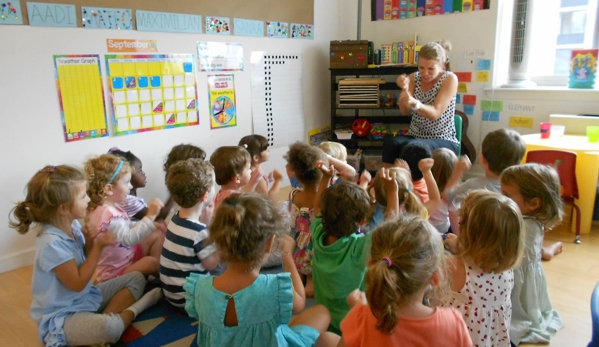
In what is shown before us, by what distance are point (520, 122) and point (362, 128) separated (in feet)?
4.56

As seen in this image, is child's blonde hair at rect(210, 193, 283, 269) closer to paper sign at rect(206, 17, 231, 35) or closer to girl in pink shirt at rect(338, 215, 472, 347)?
girl in pink shirt at rect(338, 215, 472, 347)

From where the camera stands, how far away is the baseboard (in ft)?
8.78

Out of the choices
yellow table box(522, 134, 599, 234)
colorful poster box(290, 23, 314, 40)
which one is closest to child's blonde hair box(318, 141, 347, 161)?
yellow table box(522, 134, 599, 234)

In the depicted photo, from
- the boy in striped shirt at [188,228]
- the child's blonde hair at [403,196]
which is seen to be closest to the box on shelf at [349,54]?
the child's blonde hair at [403,196]

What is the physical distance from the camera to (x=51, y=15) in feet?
8.75

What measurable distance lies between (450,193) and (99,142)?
7.30ft

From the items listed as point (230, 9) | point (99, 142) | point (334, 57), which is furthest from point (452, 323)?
point (334, 57)

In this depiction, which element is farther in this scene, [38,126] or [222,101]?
[222,101]

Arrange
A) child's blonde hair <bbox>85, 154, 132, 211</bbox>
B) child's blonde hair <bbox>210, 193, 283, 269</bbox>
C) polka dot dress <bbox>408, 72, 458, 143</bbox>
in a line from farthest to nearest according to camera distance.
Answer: polka dot dress <bbox>408, 72, 458, 143</bbox> → child's blonde hair <bbox>85, 154, 132, 211</bbox> → child's blonde hair <bbox>210, 193, 283, 269</bbox>

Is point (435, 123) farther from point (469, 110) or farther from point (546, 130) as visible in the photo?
point (469, 110)

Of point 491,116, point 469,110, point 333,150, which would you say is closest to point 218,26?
point 333,150

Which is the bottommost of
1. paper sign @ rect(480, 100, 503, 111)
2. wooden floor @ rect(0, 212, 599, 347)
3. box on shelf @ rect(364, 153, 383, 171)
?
wooden floor @ rect(0, 212, 599, 347)

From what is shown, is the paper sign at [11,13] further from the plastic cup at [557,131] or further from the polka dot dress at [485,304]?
the plastic cup at [557,131]

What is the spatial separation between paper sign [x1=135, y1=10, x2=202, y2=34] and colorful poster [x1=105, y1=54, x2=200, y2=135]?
0.60 feet
